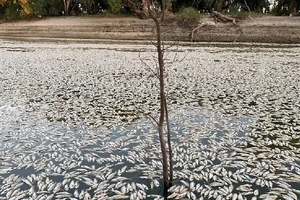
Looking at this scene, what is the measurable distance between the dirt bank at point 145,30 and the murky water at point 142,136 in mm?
20471

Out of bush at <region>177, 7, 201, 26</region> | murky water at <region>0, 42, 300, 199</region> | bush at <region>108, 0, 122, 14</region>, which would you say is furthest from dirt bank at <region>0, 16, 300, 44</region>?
murky water at <region>0, 42, 300, 199</region>

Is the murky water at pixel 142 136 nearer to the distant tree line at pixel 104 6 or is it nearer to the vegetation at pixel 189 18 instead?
the vegetation at pixel 189 18

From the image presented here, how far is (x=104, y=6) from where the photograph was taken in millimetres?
56562

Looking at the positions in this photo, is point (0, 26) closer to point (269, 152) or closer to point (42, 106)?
point (42, 106)

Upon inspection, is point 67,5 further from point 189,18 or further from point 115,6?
point 189,18

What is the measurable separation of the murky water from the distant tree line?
34.6 metres

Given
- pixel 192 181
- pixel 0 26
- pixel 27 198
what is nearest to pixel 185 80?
pixel 192 181

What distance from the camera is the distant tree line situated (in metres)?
48.4

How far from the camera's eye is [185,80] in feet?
48.9

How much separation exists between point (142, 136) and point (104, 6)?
172ft

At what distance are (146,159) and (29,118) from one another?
14.2 feet

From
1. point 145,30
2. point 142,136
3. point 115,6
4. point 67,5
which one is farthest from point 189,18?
point 142,136

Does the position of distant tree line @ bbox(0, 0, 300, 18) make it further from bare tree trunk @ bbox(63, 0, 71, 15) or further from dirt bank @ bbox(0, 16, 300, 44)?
dirt bank @ bbox(0, 16, 300, 44)

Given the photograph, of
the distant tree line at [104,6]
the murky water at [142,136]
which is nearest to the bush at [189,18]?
the distant tree line at [104,6]
